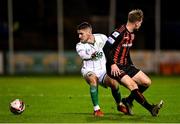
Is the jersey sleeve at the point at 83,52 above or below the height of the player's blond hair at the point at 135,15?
below

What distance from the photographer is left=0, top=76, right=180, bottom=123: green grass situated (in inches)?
492

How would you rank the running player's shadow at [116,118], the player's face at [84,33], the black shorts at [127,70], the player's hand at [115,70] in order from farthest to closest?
the player's face at [84,33], the black shorts at [127,70], the player's hand at [115,70], the running player's shadow at [116,118]

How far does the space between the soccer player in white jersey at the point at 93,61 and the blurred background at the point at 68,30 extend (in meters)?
20.4

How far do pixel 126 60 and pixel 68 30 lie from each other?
74.4 feet

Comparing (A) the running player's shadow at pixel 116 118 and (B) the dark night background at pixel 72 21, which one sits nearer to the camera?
(A) the running player's shadow at pixel 116 118

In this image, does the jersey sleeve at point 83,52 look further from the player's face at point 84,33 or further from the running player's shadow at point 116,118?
the running player's shadow at point 116,118

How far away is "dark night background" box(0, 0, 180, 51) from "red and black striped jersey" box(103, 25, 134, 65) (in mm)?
22129

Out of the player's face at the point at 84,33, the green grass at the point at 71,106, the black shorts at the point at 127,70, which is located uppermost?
the player's face at the point at 84,33

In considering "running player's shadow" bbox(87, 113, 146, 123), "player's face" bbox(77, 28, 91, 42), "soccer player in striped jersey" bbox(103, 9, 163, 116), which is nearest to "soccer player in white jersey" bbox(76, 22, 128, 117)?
"player's face" bbox(77, 28, 91, 42)

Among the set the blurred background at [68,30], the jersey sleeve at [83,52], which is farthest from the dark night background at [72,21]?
the jersey sleeve at [83,52]

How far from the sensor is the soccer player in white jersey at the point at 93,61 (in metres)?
13.1

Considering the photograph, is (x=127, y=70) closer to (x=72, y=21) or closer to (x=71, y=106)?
(x=71, y=106)

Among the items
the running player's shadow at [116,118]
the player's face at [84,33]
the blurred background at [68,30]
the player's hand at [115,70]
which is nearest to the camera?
the running player's shadow at [116,118]

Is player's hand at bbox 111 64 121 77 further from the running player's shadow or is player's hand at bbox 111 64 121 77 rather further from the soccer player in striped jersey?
the running player's shadow
